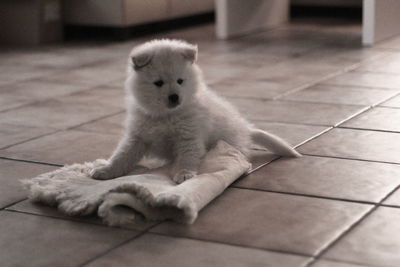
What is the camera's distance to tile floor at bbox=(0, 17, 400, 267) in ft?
6.29

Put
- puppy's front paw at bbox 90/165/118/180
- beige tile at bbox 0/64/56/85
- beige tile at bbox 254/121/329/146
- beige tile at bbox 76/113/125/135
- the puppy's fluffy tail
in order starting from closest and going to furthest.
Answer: puppy's front paw at bbox 90/165/118/180 < the puppy's fluffy tail < beige tile at bbox 254/121/329/146 < beige tile at bbox 76/113/125/135 < beige tile at bbox 0/64/56/85

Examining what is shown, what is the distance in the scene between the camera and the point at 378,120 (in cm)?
322

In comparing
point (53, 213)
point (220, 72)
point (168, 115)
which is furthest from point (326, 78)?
point (53, 213)

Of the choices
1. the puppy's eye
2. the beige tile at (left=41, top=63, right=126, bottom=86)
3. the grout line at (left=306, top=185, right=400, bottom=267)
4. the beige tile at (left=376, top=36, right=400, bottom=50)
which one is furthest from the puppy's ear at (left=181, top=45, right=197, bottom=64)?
the beige tile at (left=376, top=36, right=400, bottom=50)

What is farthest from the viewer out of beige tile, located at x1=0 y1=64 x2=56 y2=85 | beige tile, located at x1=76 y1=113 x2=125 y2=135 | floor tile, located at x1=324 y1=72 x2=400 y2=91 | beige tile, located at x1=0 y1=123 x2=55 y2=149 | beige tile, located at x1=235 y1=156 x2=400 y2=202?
beige tile, located at x1=0 y1=64 x2=56 y2=85

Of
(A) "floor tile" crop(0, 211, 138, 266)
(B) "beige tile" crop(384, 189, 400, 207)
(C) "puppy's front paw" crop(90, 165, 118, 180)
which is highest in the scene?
(C) "puppy's front paw" crop(90, 165, 118, 180)

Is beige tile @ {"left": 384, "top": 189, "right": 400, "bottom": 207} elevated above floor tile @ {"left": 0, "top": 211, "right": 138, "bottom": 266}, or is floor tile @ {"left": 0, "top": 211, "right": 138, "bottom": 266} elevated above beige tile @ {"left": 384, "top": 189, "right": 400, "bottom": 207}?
floor tile @ {"left": 0, "top": 211, "right": 138, "bottom": 266}

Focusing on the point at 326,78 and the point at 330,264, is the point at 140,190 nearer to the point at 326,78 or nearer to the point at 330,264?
the point at 330,264

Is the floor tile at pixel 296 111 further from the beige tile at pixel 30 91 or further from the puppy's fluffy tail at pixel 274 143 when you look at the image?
the beige tile at pixel 30 91

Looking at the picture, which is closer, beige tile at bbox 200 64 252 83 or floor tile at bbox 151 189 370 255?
floor tile at bbox 151 189 370 255

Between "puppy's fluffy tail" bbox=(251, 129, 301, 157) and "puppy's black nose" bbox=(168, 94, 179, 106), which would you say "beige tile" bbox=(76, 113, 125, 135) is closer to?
"puppy's fluffy tail" bbox=(251, 129, 301, 157)

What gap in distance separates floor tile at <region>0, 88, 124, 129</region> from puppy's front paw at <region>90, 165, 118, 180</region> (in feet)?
2.94

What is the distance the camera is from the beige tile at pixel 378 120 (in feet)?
10.2

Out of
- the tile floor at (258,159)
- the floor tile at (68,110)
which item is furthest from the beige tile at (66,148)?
the floor tile at (68,110)
